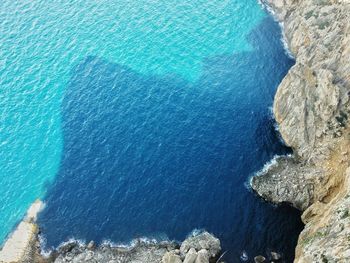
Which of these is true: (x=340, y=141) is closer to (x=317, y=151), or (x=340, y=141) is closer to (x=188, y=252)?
(x=317, y=151)

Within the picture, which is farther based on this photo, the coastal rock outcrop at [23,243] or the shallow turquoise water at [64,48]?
the shallow turquoise water at [64,48]

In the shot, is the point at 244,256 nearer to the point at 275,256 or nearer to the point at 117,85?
the point at 275,256

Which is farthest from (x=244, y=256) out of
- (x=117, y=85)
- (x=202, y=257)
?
(x=117, y=85)

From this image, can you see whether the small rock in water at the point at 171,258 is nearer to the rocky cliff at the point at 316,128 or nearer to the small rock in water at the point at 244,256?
the small rock in water at the point at 244,256

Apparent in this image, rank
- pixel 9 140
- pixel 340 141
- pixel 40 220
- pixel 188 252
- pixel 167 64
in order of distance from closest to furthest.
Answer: pixel 188 252, pixel 340 141, pixel 40 220, pixel 9 140, pixel 167 64

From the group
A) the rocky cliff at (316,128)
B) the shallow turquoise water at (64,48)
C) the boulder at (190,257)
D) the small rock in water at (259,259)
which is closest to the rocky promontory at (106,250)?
the boulder at (190,257)

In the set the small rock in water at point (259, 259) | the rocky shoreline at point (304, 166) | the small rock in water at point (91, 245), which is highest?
the rocky shoreline at point (304, 166)

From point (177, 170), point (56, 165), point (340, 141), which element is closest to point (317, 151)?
point (340, 141)

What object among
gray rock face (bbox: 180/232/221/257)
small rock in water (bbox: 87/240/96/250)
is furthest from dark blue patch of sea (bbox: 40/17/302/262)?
gray rock face (bbox: 180/232/221/257)
